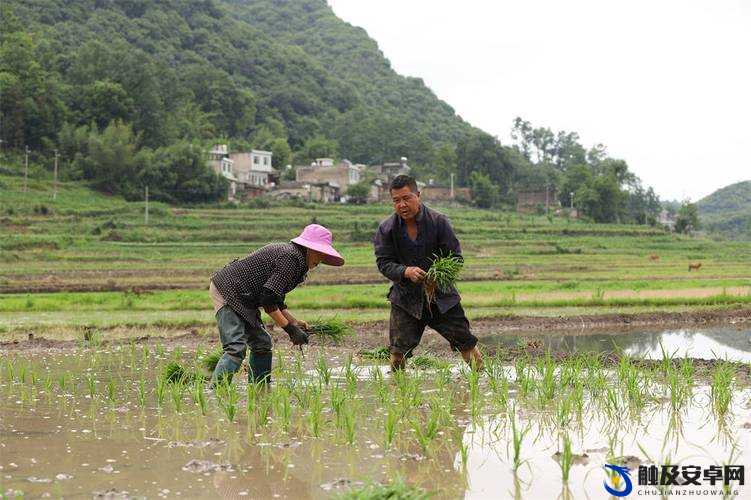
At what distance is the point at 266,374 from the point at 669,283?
16337 millimetres

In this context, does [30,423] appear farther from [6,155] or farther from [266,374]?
[6,155]

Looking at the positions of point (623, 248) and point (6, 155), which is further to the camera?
point (6, 155)

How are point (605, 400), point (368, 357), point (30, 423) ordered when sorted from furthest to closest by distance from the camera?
point (368, 357), point (605, 400), point (30, 423)

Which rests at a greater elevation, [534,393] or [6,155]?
[6,155]

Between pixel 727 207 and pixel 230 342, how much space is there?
441ft

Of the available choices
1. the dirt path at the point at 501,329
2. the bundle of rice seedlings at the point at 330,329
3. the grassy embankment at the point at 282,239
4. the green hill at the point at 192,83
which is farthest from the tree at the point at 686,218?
the bundle of rice seedlings at the point at 330,329

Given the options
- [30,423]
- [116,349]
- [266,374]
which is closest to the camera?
[30,423]

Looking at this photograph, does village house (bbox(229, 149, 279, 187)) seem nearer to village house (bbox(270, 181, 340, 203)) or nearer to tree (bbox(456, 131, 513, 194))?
village house (bbox(270, 181, 340, 203))

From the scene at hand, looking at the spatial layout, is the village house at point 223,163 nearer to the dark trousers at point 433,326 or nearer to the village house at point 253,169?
the village house at point 253,169

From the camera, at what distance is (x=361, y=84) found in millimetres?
134375

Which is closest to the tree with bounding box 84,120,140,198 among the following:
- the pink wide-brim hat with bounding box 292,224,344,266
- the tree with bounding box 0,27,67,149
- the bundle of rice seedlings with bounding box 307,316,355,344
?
the tree with bounding box 0,27,67,149

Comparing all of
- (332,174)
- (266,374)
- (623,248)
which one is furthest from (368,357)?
(332,174)

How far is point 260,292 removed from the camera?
605 cm

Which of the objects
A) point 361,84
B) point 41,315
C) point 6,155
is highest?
point 361,84
